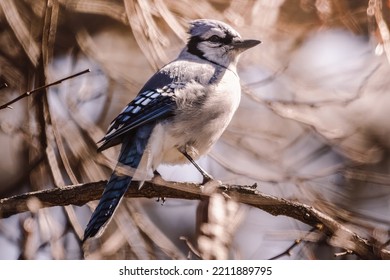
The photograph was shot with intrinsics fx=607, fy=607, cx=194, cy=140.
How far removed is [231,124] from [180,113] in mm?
197

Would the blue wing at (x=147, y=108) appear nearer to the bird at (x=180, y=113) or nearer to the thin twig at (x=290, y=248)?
the bird at (x=180, y=113)

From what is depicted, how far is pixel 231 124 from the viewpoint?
6.73 feet

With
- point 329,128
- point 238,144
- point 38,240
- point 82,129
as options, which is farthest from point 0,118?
point 329,128

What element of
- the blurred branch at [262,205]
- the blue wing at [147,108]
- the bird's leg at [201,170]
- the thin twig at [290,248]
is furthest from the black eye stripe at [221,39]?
the thin twig at [290,248]

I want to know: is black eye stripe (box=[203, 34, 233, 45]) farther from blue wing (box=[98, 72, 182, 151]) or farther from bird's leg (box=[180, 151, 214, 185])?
bird's leg (box=[180, 151, 214, 185])

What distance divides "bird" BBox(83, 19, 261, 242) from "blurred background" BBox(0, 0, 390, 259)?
0.15 feet

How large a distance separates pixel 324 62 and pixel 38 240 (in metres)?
1.12

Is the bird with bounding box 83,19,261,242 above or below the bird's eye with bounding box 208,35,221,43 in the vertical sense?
below

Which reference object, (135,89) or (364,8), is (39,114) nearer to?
(135,89)

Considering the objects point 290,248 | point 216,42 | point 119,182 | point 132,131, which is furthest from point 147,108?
point 290,248

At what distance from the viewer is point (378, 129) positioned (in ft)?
6.75

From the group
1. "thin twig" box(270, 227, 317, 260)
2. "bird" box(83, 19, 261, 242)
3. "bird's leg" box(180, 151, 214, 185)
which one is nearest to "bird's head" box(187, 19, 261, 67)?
"bird" box(83, 19, 261, 242)

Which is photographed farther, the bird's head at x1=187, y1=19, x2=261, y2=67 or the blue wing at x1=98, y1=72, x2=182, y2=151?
the bird's head at x1=187, y1=19, x2=261, y2=67

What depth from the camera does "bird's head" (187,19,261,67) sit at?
2084 mm
